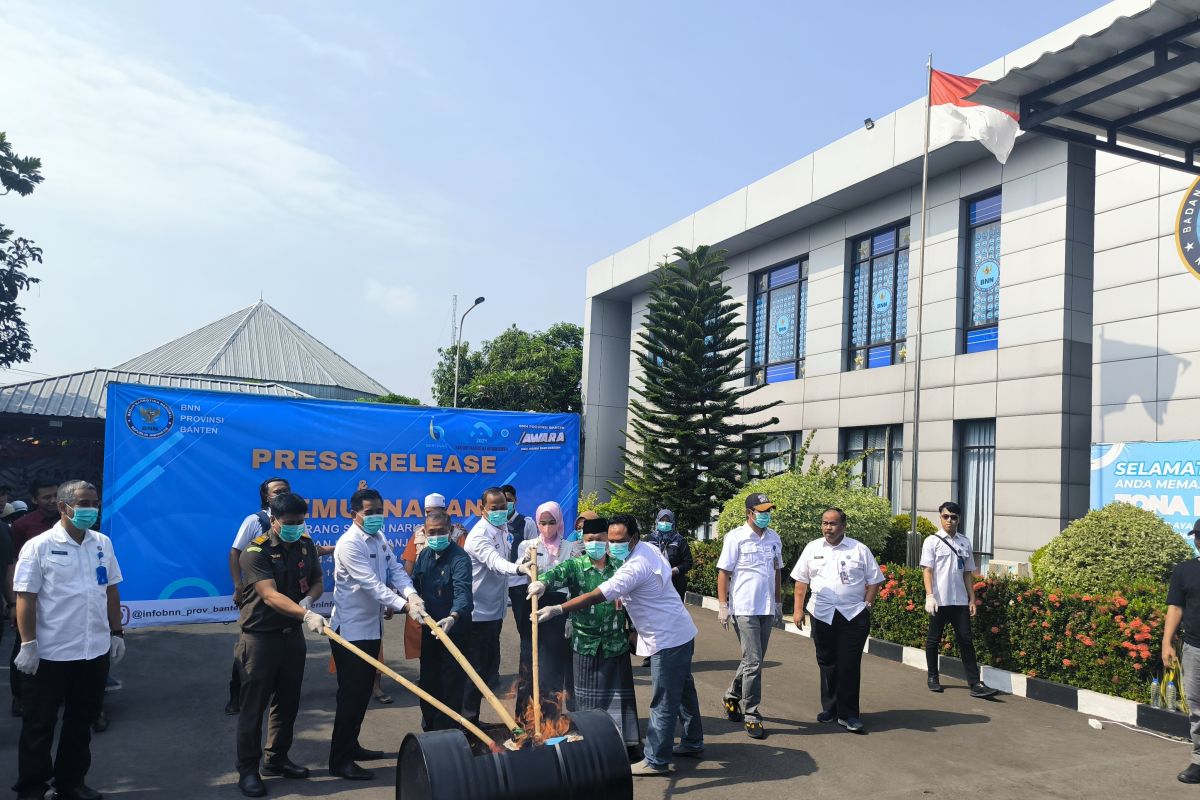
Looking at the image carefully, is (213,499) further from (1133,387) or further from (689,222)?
(689,222)

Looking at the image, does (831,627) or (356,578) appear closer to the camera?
(356,578)

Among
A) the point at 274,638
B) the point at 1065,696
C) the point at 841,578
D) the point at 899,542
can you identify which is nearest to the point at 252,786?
the point at 274,638

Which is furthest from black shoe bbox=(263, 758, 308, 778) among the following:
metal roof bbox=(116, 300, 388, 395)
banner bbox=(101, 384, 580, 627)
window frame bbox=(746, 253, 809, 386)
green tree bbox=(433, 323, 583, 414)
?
metal roof bbox=(116, 300, 388, 395)

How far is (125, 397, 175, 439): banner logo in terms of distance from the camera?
7261 mm

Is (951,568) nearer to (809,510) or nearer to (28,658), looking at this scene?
(809,510)

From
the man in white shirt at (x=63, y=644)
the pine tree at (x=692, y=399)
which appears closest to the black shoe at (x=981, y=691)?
the man in white shirt at (x=63, y=644)

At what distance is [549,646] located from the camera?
261 inches

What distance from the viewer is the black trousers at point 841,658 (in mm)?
6867

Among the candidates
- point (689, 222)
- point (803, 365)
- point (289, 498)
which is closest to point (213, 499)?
point (289, 498)

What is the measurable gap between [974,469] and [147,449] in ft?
46.3

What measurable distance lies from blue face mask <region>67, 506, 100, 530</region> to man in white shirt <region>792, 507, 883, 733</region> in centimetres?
505

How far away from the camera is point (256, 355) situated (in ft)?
191

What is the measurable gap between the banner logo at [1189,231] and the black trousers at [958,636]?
24.8ft

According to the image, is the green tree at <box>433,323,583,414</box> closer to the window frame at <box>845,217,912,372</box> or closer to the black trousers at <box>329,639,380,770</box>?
the window frame at <box>845,217,912,372</box>
